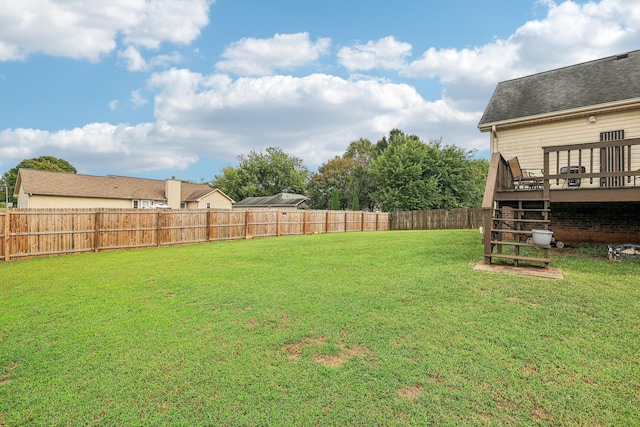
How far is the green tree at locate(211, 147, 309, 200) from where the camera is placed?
4341cm

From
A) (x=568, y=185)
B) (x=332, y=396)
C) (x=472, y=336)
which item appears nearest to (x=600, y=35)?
(x=568, y=185)

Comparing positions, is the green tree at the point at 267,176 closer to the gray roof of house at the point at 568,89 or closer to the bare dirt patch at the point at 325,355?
the gray roof of house at the point at 568,89

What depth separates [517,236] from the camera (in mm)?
6176

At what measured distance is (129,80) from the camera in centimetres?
1454

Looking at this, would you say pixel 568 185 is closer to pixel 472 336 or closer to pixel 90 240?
pixel 472 336

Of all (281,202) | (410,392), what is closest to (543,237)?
(410,392)

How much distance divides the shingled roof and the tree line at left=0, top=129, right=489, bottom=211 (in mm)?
14206

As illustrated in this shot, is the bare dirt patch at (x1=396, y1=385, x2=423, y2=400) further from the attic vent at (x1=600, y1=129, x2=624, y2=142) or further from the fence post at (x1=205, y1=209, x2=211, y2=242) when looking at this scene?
the fence post at (x1=205, y1=209, x2=211, y2=242)

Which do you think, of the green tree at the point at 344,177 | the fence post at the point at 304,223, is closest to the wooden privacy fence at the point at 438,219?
the fence post at the point at 304,223

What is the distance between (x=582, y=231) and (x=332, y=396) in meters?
8.97

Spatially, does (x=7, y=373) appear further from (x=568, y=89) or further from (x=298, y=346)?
(x=568, y=89)

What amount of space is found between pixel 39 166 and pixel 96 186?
28.5 metres

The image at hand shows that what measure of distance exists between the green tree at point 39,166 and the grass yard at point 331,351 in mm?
50013

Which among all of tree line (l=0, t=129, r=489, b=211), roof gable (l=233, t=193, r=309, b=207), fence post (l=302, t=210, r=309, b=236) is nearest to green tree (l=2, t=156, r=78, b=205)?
tree line (l=0, t=129, r=489, b=211)
